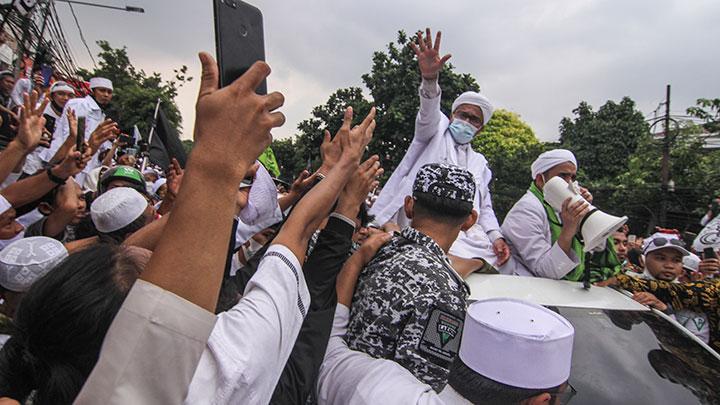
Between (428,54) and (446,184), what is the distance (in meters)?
1.32

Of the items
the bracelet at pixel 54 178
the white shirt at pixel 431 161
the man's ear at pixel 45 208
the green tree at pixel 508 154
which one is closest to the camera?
the bracelet at pixel 54 178

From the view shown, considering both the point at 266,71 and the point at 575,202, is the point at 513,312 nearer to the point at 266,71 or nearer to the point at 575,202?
the point at 266,71

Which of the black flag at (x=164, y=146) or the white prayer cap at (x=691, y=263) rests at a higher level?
the black flag at (x=164, y=146)

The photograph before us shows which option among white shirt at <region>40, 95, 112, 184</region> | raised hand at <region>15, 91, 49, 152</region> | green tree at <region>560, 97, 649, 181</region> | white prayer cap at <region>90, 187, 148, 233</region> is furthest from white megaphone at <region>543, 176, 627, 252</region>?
green tree at <region>560, 97, 649, 181</region>

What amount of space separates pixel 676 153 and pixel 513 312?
2093 centimetres

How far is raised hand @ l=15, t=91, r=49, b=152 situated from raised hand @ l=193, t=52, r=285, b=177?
244cm

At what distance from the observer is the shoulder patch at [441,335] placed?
4.89 feet

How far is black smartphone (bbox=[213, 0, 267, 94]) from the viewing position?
0.92m

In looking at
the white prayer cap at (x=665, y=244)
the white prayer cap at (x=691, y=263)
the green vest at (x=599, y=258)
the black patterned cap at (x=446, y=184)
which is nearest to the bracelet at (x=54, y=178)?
the black patterned cap at (x=446, y=184)

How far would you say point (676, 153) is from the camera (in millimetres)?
17922

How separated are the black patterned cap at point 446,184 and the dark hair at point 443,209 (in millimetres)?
13

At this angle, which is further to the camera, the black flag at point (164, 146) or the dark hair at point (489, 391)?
the black flag at point (164, 146)

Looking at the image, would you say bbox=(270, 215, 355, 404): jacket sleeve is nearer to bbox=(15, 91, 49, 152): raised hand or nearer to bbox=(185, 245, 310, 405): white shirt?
bbox=(185, 245, 310, 405): white shirt

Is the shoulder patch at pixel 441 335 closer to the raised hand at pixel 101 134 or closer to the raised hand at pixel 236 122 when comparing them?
the raised hand at pixel 236 122
